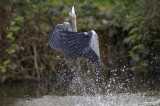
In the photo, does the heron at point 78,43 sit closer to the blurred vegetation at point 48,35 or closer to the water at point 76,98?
the water at point 76,98

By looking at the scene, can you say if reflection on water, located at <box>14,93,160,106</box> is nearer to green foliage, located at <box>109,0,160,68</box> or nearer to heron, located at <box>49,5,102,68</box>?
heron, located at <box>49,5,102,68</box>

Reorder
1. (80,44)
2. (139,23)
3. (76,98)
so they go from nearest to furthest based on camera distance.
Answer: (80,44) → (76,98) → (139,23)

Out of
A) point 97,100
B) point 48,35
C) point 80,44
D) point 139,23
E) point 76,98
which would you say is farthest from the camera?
point 48,35

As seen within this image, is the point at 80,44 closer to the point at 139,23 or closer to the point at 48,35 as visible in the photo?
the point at 139,23

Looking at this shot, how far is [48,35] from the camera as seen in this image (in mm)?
7488

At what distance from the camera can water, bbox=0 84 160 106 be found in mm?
5388

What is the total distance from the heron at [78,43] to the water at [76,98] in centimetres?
81

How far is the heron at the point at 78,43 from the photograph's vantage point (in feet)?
15.2

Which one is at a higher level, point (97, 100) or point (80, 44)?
point (80, 44)

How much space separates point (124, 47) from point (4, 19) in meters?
2.52

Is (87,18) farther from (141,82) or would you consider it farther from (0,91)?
(0,91)

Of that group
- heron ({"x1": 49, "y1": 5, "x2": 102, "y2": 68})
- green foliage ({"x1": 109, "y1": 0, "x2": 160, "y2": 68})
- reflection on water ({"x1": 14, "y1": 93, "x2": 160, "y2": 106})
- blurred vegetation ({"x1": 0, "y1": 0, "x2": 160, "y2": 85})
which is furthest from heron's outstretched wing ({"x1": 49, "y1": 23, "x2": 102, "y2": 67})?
blurred vegetation ({"x1": 0, "y1": 0, "x2": 160, "y2": 85})

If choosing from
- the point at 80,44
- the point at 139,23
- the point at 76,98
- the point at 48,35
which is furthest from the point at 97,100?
the point at 48,35

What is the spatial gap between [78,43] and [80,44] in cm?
3
